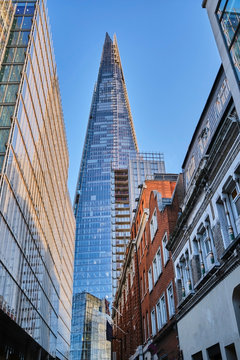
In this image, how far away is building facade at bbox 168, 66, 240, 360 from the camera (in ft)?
40.4

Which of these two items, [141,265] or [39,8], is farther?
[39,8]

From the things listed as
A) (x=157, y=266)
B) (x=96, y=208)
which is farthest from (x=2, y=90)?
(x=96, y=208)

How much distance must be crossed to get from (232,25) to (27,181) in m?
24.6

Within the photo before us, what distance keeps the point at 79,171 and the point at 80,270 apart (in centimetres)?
6403

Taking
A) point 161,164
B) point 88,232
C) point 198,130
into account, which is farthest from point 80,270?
point 198,130

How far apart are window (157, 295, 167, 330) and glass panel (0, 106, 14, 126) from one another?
18.5 metres

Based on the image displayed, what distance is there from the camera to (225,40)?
43.8 feet

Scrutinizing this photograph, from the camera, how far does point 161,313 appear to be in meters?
24.3

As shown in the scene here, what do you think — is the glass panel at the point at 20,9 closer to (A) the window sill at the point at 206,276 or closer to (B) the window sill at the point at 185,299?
(B) the window sill at the point at 185,299

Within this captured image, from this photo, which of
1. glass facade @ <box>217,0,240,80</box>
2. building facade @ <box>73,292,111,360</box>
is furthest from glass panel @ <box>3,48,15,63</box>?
building facade @ <box>73,292,111,360</box>

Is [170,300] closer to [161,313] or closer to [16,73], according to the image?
[161,313]

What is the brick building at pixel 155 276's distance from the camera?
73.4ft

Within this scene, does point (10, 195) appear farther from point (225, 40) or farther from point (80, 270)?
point (80, 270)

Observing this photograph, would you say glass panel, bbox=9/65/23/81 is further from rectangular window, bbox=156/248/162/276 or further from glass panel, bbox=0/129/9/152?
rectangular window, bbox=156/248/162/276
